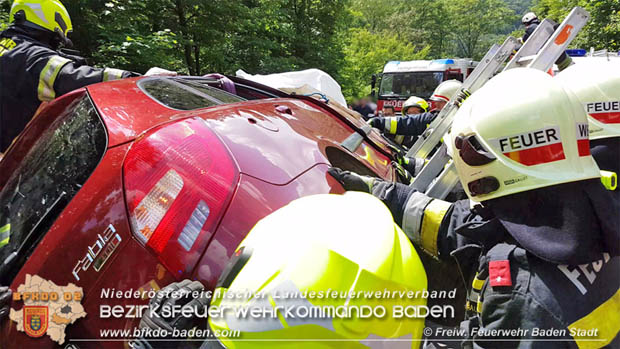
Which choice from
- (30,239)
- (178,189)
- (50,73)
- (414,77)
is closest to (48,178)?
(30,239)

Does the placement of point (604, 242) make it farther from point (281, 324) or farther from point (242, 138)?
point (242, 138)

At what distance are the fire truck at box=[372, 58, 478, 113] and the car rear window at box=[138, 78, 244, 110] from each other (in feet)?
44.0

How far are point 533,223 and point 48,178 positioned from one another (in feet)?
6.72

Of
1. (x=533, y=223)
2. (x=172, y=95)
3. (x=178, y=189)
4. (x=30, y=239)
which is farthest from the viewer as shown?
(x=172, y=95)

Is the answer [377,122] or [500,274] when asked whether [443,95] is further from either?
[500,274]

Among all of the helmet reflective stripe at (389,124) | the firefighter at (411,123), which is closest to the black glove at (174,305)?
the firefighter at (411,123)

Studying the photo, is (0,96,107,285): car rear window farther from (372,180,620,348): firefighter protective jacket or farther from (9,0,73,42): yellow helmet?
(9,0,73,42): yellow helmet

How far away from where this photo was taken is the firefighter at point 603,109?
94.7 inches

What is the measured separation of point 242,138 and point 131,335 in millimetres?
812

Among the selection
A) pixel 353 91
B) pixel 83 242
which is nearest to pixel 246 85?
pixel 83 242

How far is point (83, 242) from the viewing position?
150 cm

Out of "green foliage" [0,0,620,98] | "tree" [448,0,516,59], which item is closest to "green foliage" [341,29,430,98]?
"green foliage" [0,0,620,98]

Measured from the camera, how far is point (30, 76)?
3.15 meters

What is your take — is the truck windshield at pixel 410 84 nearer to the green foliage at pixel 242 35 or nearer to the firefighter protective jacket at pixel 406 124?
the green foliage at pixel 242 35
